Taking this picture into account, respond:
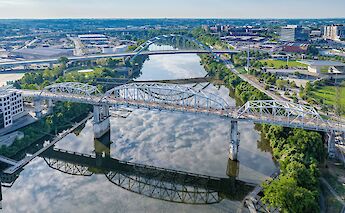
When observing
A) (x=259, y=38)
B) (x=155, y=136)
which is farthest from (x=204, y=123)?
A: (x=259, y=38)

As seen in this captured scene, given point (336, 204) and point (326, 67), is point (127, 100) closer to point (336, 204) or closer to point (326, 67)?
point (336, 204)

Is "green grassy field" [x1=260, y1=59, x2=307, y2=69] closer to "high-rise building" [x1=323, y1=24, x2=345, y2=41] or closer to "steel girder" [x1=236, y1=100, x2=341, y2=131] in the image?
"steel girder" [x1=236, y1=100, x2=341, y2=131]

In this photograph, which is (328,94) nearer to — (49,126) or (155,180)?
(155,180)

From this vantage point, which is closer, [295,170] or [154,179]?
[295,170]

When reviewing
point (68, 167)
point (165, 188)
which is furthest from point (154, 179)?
point (68, 167)

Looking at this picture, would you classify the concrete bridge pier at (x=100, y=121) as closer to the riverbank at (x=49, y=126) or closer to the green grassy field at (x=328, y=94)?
the riverbank at (x=49, y=126)

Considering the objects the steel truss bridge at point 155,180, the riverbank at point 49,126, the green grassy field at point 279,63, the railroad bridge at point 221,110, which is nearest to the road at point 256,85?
the green grassy field at point 279,63
